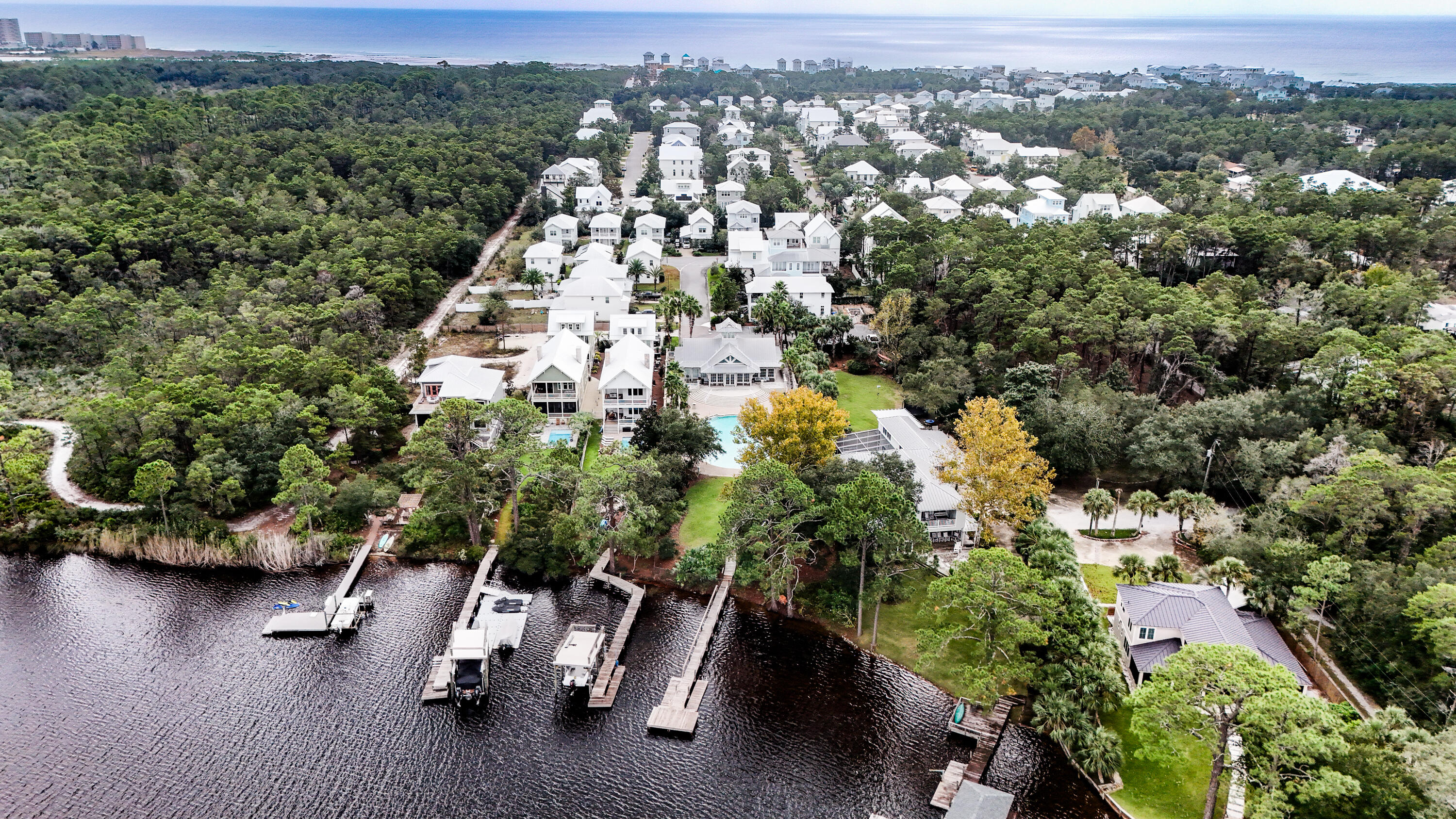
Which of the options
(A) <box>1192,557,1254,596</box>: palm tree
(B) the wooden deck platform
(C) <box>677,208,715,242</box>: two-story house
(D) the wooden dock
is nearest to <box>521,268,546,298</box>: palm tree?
(C) <box>677,208,715,242</box>: two-story house

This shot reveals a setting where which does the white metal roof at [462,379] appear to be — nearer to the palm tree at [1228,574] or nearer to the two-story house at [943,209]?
the palm tree at [1228,574]

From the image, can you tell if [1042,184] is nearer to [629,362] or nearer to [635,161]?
[635,161]

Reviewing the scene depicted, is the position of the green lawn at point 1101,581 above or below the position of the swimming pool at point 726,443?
below

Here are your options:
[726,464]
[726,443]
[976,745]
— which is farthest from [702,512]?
[976,745]

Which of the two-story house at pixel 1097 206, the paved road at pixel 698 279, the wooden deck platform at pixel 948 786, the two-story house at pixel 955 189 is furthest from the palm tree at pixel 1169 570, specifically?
the two-story house at pixel 955 189

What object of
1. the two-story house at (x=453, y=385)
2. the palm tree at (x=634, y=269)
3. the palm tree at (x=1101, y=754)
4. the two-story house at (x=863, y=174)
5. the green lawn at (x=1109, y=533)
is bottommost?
the palm tree at (x=1101, y=754)

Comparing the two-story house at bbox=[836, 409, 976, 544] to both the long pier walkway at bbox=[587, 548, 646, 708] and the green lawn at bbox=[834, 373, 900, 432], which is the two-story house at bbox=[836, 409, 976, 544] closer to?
the green lawn at bbox=[834, 373, 900, 432]
